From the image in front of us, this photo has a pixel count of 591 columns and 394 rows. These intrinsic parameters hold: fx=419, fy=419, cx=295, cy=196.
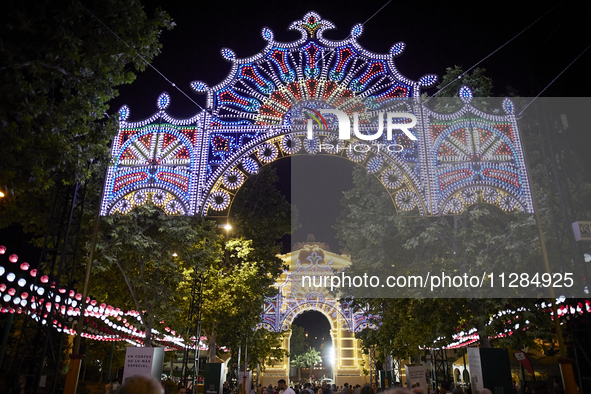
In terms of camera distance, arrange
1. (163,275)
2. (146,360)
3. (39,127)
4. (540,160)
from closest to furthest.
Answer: (39,127) → (146,360) → (540,160) → (163,275)

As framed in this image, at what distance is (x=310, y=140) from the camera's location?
9.87m

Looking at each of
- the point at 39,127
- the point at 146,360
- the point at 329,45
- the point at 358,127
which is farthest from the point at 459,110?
the point at 146,360

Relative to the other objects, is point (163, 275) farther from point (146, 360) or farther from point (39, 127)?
point (39, 127)

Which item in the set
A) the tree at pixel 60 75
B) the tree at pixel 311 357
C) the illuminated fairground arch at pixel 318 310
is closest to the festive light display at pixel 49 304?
the tree at pixel 60 75

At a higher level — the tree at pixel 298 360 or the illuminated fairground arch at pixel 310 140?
the illuminated fairground arch at pixel 310 140

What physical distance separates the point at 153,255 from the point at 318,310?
2353 cm

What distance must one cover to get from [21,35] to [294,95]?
5460mm

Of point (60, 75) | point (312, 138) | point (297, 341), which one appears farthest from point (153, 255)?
point (297, 341)

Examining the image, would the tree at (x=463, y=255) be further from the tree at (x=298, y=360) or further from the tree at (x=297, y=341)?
the tree at (x=297, y=341)

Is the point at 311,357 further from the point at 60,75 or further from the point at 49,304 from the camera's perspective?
the point at 60,75

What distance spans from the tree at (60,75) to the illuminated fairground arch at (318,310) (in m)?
26.4

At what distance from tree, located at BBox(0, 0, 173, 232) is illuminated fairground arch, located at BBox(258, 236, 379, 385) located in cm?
2640

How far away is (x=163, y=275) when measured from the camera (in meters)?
16.7

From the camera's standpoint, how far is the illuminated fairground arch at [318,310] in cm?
3441
